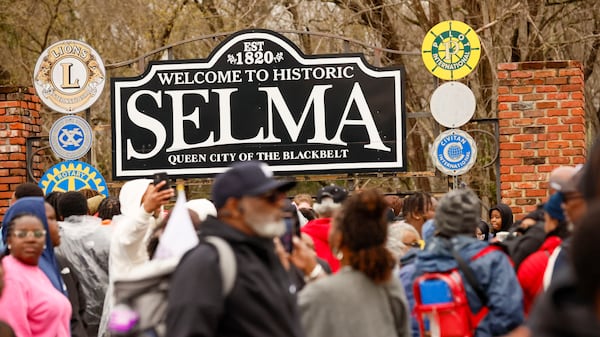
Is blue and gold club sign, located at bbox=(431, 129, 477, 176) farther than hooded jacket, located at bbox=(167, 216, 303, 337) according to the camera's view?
Yes

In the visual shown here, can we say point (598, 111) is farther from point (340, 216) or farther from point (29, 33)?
point (340, 216)

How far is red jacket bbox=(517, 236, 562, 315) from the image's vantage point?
655cm

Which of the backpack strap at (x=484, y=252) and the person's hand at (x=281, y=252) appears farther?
the backpack strap at (x=484, y=252)

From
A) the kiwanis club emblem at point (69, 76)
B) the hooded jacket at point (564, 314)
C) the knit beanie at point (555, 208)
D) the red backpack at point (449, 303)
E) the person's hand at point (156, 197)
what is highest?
the kiwanis club emblem at point (69, 76)

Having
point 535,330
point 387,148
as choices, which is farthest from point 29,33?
point 535,330

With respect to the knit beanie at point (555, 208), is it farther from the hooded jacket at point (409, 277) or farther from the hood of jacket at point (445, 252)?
the hooded jacket at point (409, 277)

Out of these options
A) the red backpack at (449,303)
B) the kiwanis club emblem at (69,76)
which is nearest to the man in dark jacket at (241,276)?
the red backpack at (449,303)

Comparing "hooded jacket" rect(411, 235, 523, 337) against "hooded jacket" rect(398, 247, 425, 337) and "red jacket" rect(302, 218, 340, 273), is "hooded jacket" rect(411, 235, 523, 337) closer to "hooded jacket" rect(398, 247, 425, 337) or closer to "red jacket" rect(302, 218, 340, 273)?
"hooded jacket" rect(398, 247, 425, 337)

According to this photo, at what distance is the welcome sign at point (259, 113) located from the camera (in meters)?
15.6

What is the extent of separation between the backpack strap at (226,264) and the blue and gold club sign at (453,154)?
1030cm

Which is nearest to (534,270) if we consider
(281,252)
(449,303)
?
(449,303)

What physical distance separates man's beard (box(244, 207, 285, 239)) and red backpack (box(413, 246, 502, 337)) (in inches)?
67.1

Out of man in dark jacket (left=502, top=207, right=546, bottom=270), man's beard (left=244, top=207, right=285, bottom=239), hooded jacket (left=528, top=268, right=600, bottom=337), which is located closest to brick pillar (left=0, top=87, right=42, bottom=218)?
man in dark jacket (left=502, top=207, right=546, bottom=270)

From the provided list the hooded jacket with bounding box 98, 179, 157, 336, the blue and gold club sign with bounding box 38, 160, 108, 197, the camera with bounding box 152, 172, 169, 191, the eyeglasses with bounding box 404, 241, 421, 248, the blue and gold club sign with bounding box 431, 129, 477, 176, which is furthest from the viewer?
the blue and gold club sign with bounding box 38, 160, 108, 197
